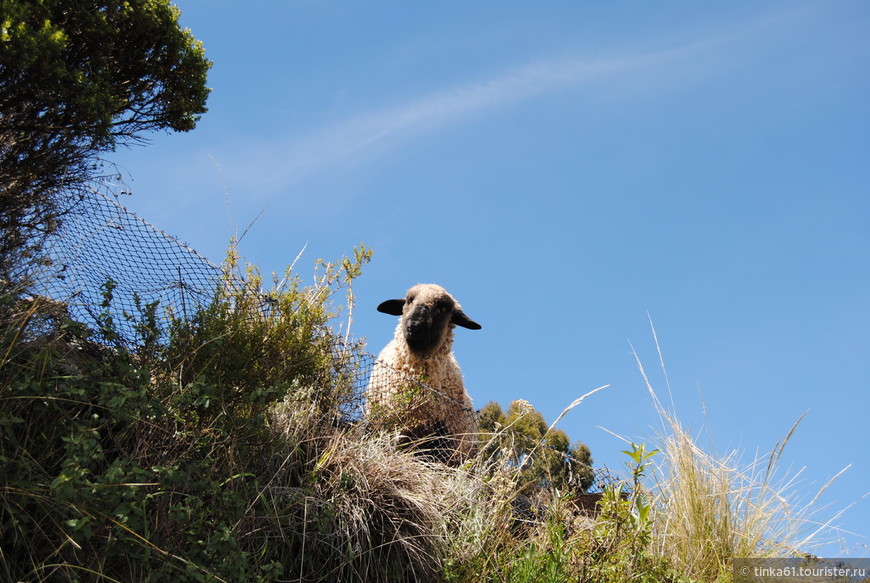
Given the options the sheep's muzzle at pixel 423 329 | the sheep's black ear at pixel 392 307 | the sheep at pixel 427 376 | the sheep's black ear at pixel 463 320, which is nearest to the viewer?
the sheep at pixel 427 376

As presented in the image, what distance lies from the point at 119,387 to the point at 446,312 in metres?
5.36

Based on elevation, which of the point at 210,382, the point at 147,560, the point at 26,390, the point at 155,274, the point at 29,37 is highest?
the point at 29,37

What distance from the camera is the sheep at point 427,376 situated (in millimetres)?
7723

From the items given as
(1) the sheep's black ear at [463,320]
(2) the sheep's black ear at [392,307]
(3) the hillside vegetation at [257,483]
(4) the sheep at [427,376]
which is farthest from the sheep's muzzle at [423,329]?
(3) the hillside vegetation at [257,483]

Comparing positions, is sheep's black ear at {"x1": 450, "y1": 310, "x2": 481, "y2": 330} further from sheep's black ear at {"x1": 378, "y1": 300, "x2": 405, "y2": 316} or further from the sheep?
sheep's black ear at {"x1": 378, "y1": 300, "x2": 405, "y2": 316}

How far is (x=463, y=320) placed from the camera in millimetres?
9461

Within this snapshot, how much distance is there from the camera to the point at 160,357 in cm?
500

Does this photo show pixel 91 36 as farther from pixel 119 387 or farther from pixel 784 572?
pixel 784 572

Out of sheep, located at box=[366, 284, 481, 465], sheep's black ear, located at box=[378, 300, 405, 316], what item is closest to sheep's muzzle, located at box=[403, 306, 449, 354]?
sheep, located at box=[366, 284, 481, 465]

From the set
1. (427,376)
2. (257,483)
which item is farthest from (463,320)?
(257,483)

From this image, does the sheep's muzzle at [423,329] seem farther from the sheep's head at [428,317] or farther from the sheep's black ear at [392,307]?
the sheep's black ear at [392,307]

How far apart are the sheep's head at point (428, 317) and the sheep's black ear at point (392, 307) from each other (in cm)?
19

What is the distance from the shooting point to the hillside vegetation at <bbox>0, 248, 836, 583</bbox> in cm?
405

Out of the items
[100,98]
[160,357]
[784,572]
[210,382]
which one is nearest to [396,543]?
[210,382]
